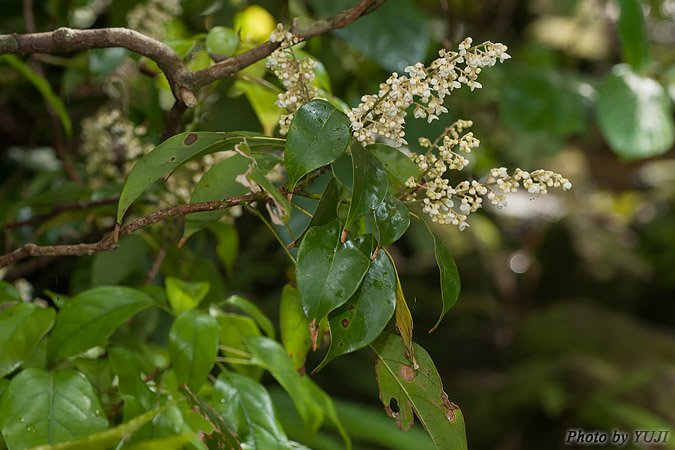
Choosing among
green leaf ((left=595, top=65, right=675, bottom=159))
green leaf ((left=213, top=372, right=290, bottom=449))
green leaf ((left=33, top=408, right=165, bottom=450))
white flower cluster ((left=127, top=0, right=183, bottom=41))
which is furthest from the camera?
green leaf ((left=595, top=65, right=675, bottom=159))

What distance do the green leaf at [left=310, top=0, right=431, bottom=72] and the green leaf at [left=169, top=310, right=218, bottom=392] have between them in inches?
19.8

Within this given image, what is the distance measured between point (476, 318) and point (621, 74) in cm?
182

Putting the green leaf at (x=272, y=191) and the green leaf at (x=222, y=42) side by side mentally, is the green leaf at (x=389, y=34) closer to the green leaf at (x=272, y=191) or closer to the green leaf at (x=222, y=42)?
the green leaf at (x=222, y=42)

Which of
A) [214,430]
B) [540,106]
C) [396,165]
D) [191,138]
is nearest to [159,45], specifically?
[191,138]

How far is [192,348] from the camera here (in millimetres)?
513

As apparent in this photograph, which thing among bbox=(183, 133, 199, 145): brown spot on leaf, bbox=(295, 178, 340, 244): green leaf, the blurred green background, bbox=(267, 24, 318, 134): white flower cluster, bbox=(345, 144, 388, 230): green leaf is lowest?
the blurred green background

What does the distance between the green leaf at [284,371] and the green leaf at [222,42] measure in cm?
30

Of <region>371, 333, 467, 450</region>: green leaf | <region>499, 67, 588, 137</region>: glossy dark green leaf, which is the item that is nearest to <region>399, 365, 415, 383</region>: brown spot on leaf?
<region>371, 333, 467, 450</region>: green leaf

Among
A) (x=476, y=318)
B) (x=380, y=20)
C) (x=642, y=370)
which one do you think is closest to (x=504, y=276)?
(x=476, y=318)

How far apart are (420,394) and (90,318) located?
316 millimetres

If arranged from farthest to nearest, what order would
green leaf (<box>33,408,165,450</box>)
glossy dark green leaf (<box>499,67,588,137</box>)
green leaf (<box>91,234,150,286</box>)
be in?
glossy dark green leaf (<box>499,67,588,137</box>) < green leaf (<box>91,234,150,286</box>) < green leaf (<box>33,408,165,450</box>)

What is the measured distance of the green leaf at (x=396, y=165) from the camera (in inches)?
17.2

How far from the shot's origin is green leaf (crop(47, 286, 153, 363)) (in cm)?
51

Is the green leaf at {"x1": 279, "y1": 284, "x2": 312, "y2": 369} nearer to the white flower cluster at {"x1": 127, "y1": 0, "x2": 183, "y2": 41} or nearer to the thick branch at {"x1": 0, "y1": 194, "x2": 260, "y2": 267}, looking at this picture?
the thick branch at {"x1": 0, "y1": 194, "x2": 260, "y2": 267}
